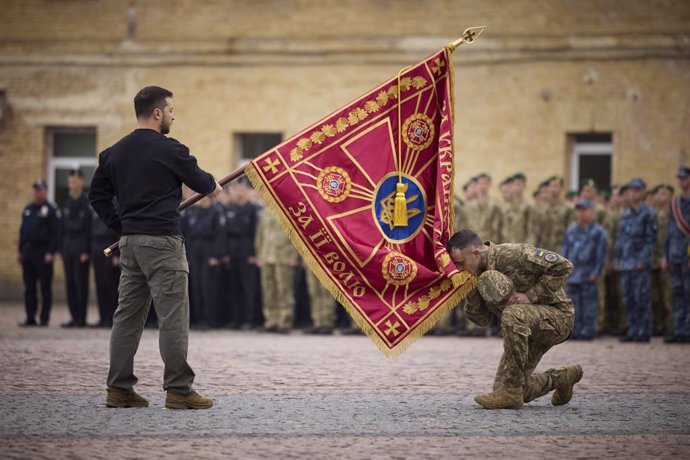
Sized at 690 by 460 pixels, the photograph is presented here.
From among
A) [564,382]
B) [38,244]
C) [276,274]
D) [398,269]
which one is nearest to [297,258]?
[276,274]

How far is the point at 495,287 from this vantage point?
8.39 metres

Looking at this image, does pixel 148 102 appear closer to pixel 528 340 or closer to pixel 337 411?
pixel 337 411

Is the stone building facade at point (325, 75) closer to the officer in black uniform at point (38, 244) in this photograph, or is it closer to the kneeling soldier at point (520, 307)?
the officer in black uniform at point (38, 244)

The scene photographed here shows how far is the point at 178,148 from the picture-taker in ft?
27.4

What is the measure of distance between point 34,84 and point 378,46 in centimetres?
699

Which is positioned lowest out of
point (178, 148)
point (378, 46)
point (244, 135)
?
point (178, 148)

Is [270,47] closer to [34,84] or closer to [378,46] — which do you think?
[378,46]

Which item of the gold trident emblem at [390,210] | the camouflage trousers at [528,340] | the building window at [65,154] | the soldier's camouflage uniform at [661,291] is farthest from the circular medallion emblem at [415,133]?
the building window at [65,154]

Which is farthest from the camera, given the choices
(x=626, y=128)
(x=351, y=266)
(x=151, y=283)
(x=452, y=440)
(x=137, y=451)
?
(x=626, y=128)

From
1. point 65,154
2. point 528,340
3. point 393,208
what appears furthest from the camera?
point 65,154

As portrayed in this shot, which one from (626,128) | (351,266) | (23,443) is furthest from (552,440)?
(626,128)

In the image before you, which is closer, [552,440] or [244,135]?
[552,440]

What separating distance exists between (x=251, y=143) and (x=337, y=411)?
1583 centimetres

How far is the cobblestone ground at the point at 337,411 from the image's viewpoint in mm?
6848
